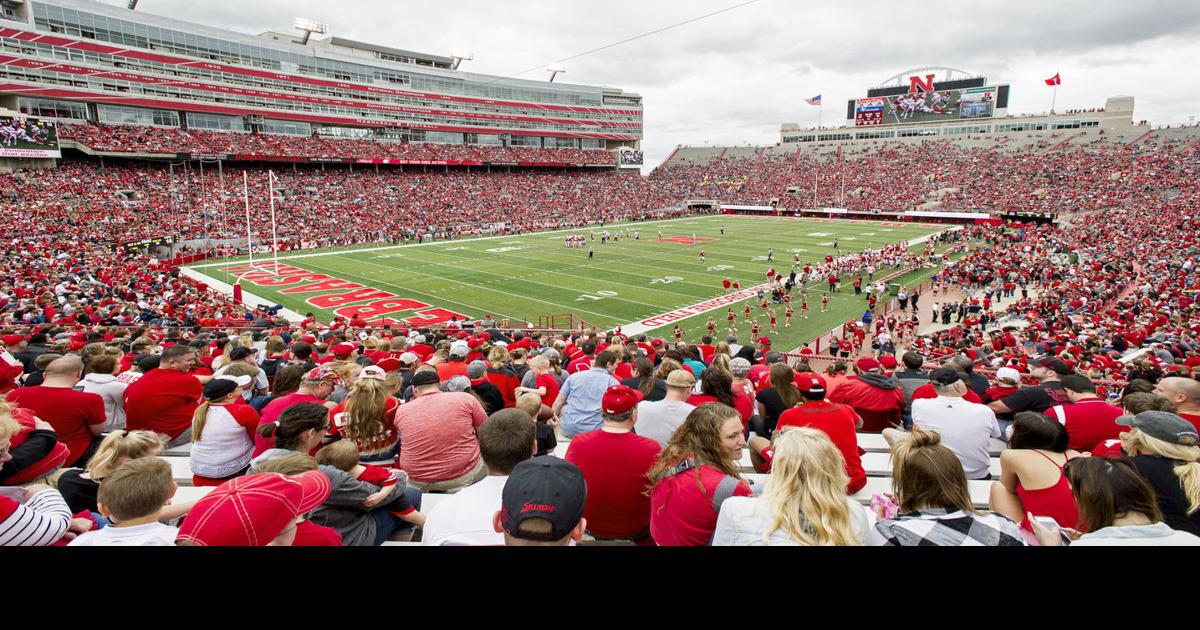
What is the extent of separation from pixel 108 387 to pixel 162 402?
1.00m

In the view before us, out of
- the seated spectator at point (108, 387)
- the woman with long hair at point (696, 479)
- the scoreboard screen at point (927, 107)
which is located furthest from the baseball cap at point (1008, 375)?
the scoreboard screen at point (927, 107)

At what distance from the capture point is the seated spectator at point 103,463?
367 centimetres

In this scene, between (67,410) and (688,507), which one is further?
(67,410)

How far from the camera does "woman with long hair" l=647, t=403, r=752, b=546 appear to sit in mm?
2939

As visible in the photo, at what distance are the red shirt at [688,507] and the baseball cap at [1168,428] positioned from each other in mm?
2524

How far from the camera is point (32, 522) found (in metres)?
2.88

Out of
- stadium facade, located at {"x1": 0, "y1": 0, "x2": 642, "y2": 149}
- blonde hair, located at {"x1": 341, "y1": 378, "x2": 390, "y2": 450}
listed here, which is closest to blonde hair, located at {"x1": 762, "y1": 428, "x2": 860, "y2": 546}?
blonde hair, located at {"x1": 341, "y1": 378, "x2": 390, "y2": 450}

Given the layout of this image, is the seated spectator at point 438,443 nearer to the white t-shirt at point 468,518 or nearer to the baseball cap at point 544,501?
the white t-shirt at point 468,518

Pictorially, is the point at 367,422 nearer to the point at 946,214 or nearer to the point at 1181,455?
the point at 1181,455

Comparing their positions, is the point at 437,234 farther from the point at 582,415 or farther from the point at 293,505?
the point at 293,505

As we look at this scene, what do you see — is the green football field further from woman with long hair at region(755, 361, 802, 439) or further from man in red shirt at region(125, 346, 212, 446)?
man in red shirt at region(125, 346, 212, 446)

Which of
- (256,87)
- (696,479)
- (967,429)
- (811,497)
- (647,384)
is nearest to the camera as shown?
(811,497)

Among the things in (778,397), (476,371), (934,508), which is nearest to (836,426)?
(778,397)

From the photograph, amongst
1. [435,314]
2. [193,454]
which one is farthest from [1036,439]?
[435,314]
